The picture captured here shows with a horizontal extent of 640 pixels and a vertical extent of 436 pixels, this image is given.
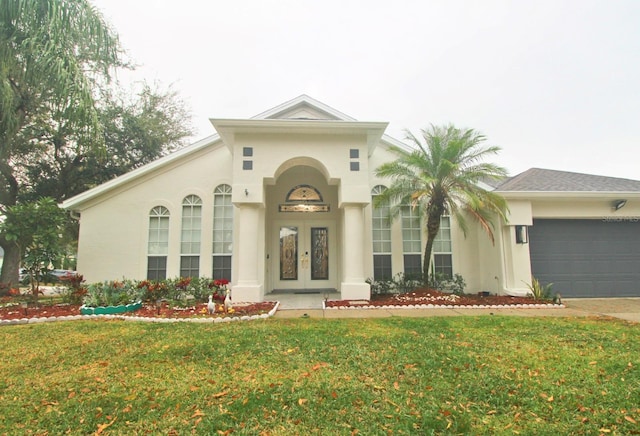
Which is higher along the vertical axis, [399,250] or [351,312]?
[399,250]

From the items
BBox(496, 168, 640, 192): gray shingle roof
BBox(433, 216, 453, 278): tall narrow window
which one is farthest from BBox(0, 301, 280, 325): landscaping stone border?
BBox(496, 168, 640, 192): gray shingle roof

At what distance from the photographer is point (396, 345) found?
16.5 ft

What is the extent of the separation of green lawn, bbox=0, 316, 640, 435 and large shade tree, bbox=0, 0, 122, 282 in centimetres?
710

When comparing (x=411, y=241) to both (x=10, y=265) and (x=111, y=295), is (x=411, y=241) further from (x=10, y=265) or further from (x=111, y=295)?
(x=10, y=265)

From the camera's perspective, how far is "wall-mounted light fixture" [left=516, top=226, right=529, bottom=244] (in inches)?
390

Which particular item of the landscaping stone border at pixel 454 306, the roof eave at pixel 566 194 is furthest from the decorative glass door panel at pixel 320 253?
the roof eave at pixel 566 194

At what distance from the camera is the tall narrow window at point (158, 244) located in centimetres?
1088

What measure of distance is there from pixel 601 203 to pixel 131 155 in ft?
66.5

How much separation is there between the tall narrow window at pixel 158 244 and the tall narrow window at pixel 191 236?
23.2 inches

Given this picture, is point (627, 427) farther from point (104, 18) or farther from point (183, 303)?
point (104, 18)

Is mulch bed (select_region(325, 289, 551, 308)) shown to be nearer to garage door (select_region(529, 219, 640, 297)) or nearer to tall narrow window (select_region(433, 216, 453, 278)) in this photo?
tall narrow window (select_region(433, 216, 453, 278))

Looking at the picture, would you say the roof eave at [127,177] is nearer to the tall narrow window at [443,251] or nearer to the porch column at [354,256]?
the porch column at [354,256]

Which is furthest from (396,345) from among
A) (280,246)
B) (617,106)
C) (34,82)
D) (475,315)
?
(617,106)

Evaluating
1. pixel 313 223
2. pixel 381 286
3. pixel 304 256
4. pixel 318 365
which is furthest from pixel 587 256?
pixel 318 365
